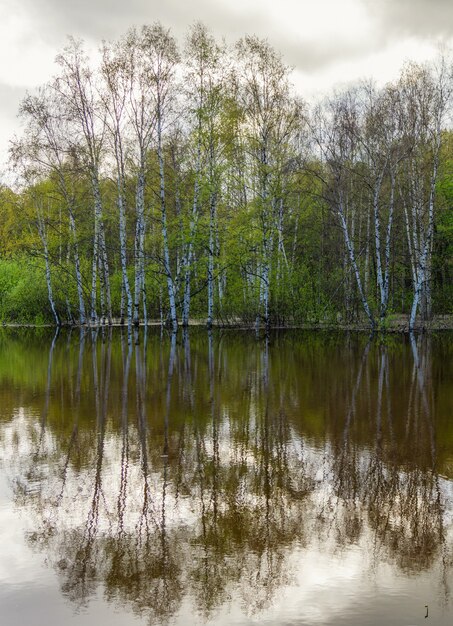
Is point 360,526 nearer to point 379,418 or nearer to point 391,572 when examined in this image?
point 391,572

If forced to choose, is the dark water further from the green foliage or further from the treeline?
the green foliage

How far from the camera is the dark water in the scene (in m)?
4.65

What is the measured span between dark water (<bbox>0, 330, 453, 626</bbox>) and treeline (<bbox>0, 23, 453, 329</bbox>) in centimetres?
2038

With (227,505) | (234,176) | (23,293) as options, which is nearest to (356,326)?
(234,176)

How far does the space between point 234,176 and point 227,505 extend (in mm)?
29359

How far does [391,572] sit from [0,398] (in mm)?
10967

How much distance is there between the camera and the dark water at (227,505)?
15.3 ft

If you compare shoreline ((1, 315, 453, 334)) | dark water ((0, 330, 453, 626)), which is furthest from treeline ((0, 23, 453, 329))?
dark water ((0, 330, 453, 626))

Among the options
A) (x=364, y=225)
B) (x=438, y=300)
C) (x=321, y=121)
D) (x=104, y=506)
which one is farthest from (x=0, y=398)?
(x=364, y=225)

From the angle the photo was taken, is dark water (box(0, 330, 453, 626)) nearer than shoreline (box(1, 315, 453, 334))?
Yes

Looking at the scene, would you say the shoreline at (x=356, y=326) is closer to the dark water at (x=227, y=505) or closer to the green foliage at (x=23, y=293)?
the green foliage at (x=23, y=293)

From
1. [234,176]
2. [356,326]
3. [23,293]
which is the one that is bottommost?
[356,326]

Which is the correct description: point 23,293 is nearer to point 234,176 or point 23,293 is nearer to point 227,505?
point 234,176

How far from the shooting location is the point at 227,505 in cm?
658
